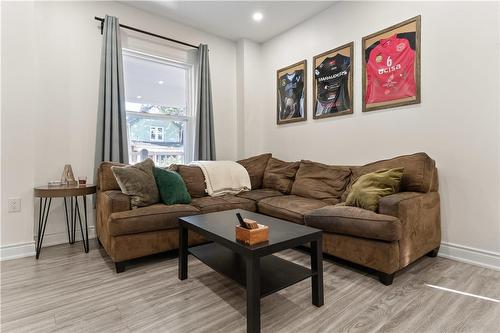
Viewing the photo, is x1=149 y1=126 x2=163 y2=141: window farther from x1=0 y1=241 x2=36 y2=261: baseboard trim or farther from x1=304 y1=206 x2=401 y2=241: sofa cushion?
x1=304 y1=206 x2=401 y2=241: sofa cushion

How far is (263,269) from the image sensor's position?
164 centimetres

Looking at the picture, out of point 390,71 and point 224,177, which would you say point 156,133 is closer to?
point 224,177

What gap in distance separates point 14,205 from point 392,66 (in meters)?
3.83

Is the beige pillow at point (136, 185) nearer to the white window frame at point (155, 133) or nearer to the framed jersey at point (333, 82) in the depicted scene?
the white window frame at point (155, 133)

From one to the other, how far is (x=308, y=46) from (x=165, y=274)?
10.5ft

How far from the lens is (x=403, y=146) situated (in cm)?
264

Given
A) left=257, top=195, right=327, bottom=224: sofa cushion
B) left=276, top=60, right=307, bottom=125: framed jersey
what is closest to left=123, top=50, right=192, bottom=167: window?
left=276, top=60, right=307, bottom=125: framed jersey

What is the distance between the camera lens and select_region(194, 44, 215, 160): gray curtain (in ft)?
12.1

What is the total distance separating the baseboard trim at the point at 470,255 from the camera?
2.12 m

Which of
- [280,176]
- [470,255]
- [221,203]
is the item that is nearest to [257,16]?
[280,176]

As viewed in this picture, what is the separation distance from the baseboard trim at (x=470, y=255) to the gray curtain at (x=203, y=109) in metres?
2.86

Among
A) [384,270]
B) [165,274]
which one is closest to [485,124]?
[384,270]

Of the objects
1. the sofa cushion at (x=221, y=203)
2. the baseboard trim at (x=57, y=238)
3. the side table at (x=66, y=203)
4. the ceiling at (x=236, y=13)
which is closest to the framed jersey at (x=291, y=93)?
the ceiling at (x=236, y=13)

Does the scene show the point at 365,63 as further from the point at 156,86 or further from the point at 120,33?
the point at 120,33
